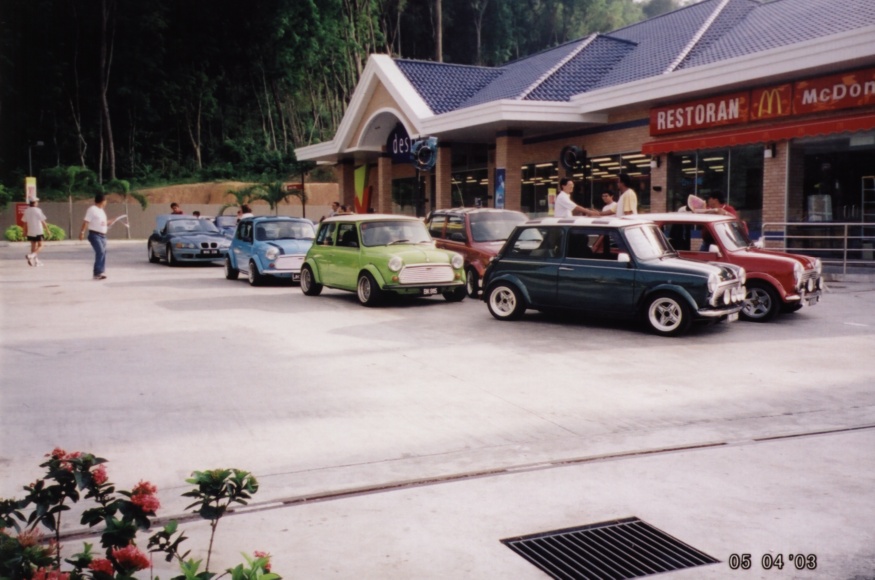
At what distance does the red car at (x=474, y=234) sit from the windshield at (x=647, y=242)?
4032mm

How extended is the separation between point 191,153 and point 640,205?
155 feet

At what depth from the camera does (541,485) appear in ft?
15.8

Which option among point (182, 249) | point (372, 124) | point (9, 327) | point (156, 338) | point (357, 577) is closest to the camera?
point (357, 577)

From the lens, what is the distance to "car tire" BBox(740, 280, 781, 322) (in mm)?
11359

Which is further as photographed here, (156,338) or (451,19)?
(451,19)

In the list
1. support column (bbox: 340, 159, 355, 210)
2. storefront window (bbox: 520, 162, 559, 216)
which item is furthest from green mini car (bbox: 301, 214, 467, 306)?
support column (bbox: 340, 159, 355, 210)

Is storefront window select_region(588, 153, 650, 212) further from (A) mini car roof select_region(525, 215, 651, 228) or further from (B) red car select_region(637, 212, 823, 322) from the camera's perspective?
(A) mini car roof select_region(525, 215, 651, 228)

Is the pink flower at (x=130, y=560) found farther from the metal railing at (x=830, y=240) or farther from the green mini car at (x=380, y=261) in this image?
the metal railing at (x=830, y=240)

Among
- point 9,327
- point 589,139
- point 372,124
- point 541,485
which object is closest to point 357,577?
point 541,485

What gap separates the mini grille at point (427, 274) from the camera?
13.1 m

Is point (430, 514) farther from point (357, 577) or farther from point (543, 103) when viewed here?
point (543, 103)

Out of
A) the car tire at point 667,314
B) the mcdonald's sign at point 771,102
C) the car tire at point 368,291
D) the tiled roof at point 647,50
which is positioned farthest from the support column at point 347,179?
the car tire at point 667,314

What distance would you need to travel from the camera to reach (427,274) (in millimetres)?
13359
